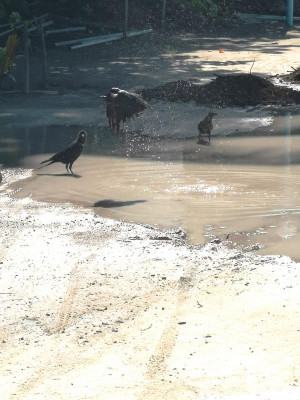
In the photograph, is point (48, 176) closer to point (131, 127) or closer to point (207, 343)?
point (131, 127)

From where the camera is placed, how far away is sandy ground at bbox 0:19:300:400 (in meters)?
6.50

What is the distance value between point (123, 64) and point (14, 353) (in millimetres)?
16475

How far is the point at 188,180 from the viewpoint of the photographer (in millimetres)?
12547

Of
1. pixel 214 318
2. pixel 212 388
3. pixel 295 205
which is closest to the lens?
pixel 212 388

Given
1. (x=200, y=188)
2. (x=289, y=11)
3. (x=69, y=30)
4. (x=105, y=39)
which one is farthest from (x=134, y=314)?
(x=289, y=11)

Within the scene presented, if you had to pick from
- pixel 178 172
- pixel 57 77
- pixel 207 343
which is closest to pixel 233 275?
pixel 207 343

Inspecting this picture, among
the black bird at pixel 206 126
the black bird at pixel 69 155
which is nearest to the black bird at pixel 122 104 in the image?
the black bird at pixel 69 155

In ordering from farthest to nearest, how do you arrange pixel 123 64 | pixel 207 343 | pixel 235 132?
pixel 123 64 < pixel 235 132 < pixel 207 343

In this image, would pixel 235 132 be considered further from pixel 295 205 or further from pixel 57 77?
pixel 57 77

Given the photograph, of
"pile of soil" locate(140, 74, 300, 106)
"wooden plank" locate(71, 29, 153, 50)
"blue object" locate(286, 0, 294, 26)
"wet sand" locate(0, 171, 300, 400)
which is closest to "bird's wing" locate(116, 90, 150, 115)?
"wet sand" locate(0, 171, 300, 400)

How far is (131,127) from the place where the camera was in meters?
→ 16.6

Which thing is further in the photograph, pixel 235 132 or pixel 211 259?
pixel 235 132

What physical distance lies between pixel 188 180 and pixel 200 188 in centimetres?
47

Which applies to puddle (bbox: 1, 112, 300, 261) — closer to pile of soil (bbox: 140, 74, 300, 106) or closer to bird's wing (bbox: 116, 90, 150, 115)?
bird's wing (bbox: 116, 90, 150, 115)
